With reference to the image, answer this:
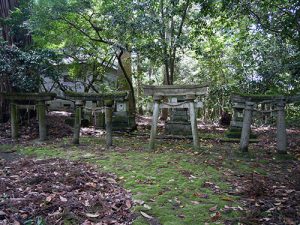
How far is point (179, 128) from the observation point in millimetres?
11523

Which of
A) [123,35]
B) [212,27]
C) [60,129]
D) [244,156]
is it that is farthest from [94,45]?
[244,156]

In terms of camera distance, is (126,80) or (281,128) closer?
(281,128)

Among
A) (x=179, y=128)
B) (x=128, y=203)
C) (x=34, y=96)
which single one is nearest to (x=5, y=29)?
(x=34, y=96)

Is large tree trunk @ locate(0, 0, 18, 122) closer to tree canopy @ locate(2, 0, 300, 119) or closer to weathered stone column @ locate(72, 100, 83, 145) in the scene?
tree canopy @ locate(2, 0, 300, 119)

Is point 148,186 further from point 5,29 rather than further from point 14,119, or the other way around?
point 5,29

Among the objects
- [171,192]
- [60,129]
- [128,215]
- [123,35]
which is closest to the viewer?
[128,215]

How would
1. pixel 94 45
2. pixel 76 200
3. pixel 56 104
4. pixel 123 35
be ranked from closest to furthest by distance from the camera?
1. pixel 76 200
2. pixel 123 35
3. pixel 94 45
4. pixel 56 104

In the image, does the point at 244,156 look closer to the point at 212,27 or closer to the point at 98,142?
the point at 98,142

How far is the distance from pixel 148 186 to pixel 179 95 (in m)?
4.11

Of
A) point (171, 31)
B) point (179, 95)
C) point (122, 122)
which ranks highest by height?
point (171, 31)

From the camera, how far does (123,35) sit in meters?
10.8

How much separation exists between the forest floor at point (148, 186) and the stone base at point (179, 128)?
3.17 m

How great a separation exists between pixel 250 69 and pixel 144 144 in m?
8.44

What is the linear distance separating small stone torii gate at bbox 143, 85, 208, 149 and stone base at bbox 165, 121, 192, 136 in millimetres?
3167
